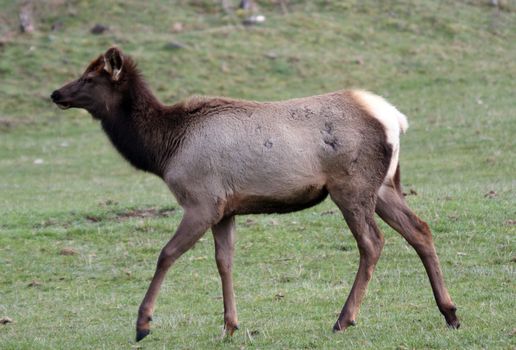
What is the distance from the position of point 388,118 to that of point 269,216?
571 centimetres

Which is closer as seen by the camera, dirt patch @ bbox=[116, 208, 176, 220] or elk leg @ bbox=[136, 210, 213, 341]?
elk leg @ bbox=[136, 210, 213, 341]

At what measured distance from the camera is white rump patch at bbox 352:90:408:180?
7.55m

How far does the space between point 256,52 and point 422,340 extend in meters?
24.4

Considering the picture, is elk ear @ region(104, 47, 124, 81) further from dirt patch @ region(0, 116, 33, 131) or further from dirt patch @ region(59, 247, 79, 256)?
dirt patch @ region(0, 116, 33, 131)

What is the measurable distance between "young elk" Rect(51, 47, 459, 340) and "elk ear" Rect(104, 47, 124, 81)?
0.87 metres

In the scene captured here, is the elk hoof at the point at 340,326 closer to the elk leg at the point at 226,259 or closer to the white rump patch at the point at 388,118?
the elk leg at the point at 226,259

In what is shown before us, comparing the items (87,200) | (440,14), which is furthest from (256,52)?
(87,200)

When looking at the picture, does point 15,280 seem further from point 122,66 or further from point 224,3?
point 224,3

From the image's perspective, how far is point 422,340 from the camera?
6566 mm

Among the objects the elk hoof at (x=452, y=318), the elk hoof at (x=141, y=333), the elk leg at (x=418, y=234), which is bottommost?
the elk hoof at (x=141, y=333)

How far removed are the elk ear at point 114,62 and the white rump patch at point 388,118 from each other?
2169 millimetres

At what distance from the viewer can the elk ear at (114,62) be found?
327 inches

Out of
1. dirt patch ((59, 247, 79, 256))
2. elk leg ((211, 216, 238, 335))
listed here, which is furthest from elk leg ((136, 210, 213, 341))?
dirt patch ((59, 247, 79, 256))

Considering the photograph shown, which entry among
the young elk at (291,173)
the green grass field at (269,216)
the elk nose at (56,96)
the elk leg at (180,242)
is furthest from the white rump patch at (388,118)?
the elk nose at (56,96)
